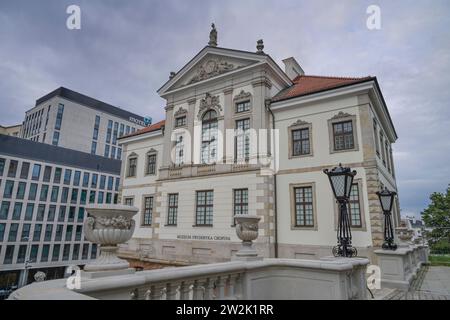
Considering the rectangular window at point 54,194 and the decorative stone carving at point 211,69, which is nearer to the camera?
the decorative stone carving at point 211,69

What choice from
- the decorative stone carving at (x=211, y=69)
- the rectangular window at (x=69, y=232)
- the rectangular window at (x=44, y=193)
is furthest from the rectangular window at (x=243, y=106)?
the rectangular window at (x=69, y=232)

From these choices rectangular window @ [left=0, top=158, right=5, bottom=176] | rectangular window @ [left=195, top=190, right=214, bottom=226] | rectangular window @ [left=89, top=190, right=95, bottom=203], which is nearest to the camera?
rectangular window @ [left=195, top=190, right=214, bottom=226]

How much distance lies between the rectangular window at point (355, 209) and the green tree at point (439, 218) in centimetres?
2752

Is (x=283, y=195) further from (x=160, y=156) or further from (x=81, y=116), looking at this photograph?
(x=81, y=116)

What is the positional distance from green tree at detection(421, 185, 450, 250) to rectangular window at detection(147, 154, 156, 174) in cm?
3419

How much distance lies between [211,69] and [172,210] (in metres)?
10.9

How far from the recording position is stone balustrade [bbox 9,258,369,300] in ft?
13.0

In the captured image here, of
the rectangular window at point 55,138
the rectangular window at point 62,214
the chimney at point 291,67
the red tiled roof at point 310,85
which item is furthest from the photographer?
the rectangular window at point 55,138

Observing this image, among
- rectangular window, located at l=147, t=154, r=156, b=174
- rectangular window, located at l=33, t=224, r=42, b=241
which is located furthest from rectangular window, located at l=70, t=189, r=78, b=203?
rectangular window, located at l=147, t=154, r=156, b=174

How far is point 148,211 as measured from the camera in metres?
23.8

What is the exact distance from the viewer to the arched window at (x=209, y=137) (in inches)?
798

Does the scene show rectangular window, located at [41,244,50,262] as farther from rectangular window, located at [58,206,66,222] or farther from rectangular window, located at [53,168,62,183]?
rectangular window, located at [53,168,62,183]

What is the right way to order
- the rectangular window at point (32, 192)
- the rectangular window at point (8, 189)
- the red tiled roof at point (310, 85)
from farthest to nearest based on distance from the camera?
the rectangular window at point (32, 192)
the rectangular window at point (8, 189)
the red tiled roof at point (310, 85)

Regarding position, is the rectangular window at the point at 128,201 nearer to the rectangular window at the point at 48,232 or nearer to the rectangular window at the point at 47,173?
the rectangular window at the point at 48,232
